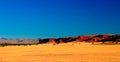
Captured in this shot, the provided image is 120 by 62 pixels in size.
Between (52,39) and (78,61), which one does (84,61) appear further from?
(52,39)

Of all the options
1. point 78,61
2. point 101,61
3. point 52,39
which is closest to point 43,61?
point 78,61

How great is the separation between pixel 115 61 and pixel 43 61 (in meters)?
5.44

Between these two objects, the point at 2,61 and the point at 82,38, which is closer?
the point at 2,61

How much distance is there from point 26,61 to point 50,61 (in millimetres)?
2029

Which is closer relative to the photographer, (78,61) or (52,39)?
(78,61)

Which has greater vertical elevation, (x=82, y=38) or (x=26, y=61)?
(x=82, y=38)

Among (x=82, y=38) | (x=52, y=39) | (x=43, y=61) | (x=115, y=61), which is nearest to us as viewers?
(x=115, y=61)

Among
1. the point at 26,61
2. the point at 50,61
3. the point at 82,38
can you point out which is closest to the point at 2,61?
the point at 26,61

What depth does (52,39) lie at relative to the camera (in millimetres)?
160500

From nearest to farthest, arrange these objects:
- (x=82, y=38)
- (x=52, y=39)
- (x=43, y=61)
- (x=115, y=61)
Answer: (x=115, y=61), (x=43, y=61), (x=82, y=38), (x=52, y=39)

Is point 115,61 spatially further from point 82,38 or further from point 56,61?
point 82,38

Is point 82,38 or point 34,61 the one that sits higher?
point 82,38

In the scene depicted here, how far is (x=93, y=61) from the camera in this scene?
2253cm

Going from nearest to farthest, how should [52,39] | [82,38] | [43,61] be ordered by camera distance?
[43,61], [82,38], [52,39]
